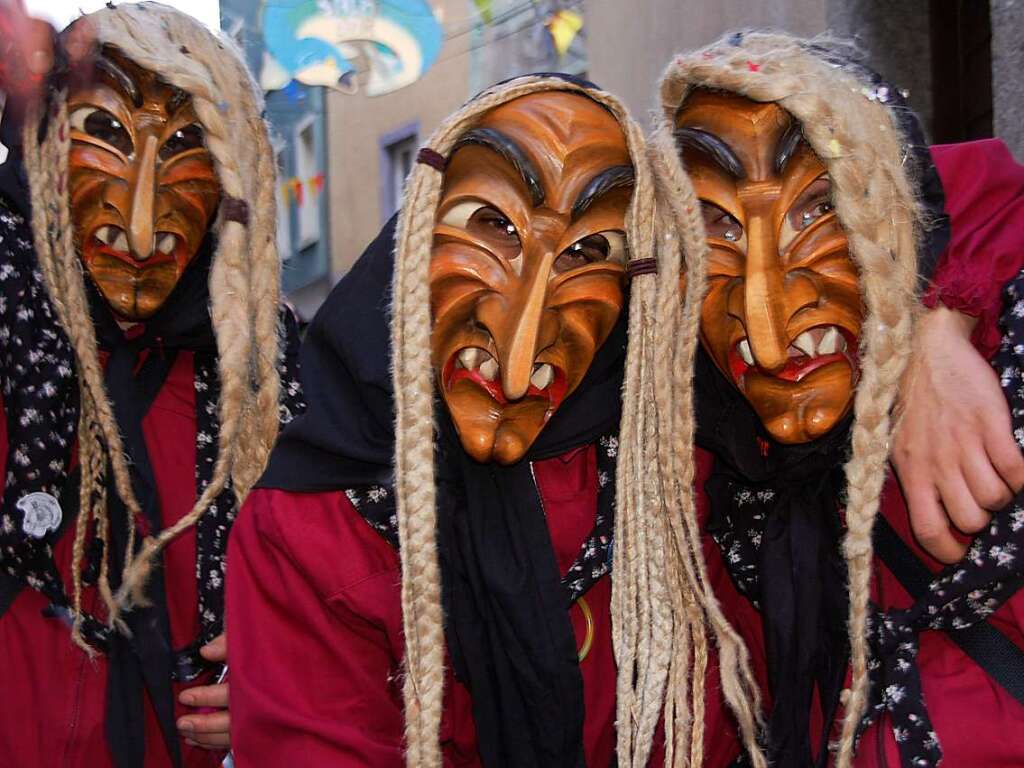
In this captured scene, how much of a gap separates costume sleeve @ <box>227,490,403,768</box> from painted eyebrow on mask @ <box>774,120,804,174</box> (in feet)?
3.28

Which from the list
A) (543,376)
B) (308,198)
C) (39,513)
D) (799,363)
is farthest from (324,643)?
(308,198)

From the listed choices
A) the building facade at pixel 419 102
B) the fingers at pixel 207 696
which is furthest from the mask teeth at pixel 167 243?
the building facade at pixel 419 102

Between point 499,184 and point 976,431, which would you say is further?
point 499,184

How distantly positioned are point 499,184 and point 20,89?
1243mm

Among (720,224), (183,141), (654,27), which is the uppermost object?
(654,27)

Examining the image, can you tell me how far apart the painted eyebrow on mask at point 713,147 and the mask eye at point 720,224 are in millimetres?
71

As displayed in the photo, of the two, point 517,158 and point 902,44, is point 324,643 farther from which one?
point 902,44

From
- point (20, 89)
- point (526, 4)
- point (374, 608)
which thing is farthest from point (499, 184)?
point (526, 4)

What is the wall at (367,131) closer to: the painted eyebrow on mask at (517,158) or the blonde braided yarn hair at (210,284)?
the blonde braided yarn hair at (210,284)

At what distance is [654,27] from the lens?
722 centimetres

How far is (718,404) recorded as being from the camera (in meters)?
2.38

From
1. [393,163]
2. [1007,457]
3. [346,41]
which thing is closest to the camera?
[1007,457]

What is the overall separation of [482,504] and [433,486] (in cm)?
16

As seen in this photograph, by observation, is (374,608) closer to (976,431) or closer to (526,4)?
(976,431)
